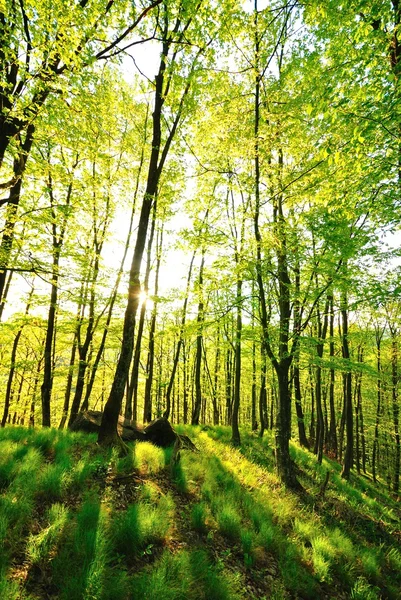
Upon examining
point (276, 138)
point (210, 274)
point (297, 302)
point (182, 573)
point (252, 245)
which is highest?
point (276, 138)

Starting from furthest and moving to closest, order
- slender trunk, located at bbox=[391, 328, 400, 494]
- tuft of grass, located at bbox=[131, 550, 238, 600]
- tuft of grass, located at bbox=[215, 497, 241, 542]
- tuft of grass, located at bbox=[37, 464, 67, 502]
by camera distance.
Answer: slender trunk, located at bbox=[391, 328, 400, 494]
tuft of grass, located at bbox=[215, 497, 241, 542]
tuft of grass, located at bbox=[37, 464, 67, 502]
tuft of grass, located at bbox=[131, 550, 238, 600]

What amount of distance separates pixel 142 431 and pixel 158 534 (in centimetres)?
455

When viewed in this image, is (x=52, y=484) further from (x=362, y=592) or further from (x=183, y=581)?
(x=362, y=592)

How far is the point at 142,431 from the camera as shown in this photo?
26.9 feet

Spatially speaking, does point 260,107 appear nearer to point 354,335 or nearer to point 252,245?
point 252,245

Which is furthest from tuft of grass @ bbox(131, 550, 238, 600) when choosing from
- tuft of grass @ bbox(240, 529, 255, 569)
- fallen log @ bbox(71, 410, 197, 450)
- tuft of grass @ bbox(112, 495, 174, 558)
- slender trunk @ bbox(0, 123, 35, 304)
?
slender trunk @ bbox(0, 123, 35, 304)

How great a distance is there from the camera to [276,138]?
8.20 m

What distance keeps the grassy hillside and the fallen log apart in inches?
31.0

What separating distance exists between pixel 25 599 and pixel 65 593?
34 cm

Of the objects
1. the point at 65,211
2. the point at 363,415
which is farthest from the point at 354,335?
the point at 363,415

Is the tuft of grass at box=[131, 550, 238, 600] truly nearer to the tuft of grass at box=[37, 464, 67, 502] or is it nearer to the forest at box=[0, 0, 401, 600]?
the forest at box=[0, 0, 401, 600]

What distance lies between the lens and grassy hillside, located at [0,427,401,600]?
116 inches

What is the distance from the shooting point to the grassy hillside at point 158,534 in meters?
2.94

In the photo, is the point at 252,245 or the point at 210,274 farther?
the point at 210,274
